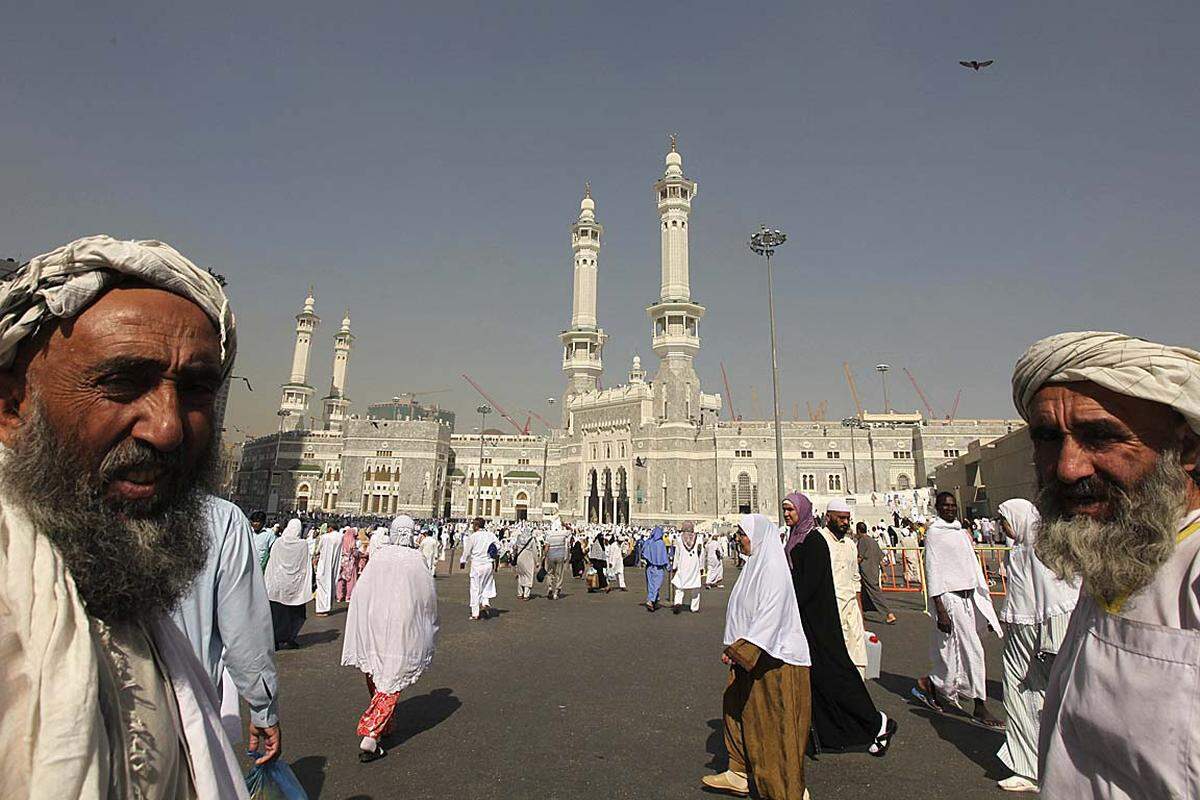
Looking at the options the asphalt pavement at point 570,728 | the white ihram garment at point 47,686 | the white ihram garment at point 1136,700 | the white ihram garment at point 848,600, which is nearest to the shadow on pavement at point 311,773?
the asphalt pavement at point 570,728

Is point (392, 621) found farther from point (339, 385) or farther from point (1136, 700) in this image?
point (339, 385)

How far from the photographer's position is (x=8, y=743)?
633mm

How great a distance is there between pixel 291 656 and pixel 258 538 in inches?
48.8

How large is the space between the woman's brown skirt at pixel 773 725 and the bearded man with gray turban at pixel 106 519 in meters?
2.90

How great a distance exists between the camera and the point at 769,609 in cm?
332

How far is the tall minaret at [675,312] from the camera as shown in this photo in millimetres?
40812

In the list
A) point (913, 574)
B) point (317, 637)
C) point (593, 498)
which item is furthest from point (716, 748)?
point (593, 498)

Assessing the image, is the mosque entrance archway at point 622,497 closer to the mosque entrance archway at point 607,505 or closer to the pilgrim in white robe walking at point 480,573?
the mosque entrance archway at point 607,505

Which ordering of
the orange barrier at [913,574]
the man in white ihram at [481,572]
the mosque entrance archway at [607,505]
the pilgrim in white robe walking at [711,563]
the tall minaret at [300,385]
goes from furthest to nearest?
1. the tall minaret at [300,385]
2. the mosque entrance archway at [607,505]
3. the pilgrim in white robe walking at [711,563]
4. the orange barrier at [913,574]
5. the man in white ihram at [481,572]

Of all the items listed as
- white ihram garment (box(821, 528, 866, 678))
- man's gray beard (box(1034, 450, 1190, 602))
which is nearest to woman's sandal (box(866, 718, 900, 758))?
white ihram garment (box(821, 528, 866, 678))

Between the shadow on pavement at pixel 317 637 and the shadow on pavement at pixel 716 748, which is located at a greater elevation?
the shadow on pavement at pixel 317 637

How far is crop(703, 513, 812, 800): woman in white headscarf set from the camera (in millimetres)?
3203

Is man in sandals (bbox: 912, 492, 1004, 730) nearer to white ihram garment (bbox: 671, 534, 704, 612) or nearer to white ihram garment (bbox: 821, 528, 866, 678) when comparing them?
white ihram garment (bbox: 821, 528, 866, 678)

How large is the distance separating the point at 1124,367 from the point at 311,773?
13.4ft
